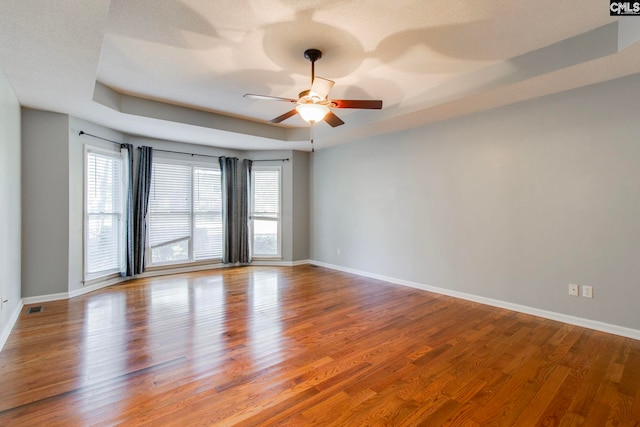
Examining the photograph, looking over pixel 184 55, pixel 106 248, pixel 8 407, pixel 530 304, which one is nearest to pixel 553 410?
pixel 530 304

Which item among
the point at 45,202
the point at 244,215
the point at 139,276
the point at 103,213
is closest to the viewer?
the point at 45,202

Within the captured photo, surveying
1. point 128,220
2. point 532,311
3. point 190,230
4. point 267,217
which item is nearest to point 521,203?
point 532,311

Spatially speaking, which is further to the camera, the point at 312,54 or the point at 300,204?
the point at 300,204

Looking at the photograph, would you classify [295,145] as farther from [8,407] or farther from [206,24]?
[8,407]

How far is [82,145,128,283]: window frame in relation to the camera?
14.9 ft

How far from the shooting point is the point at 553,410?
196cm

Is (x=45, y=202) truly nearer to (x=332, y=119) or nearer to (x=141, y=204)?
(x=141, y=204)

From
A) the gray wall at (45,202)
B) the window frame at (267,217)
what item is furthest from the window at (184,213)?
the gray wall at (45,202)

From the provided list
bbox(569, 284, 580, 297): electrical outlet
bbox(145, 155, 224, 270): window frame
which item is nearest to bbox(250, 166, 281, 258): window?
bbox(145, 155, 224, 270): window frame

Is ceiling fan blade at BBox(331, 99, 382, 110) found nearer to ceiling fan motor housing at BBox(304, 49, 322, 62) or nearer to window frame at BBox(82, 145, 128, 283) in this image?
ceiling fan motor housing at BBox(304, 49, 322, 62)

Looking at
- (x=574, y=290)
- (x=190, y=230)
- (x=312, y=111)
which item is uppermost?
(x=312, y=111)

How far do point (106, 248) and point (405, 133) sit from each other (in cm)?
521

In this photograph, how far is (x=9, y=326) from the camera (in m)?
3.13

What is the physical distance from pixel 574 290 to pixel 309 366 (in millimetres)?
3050
